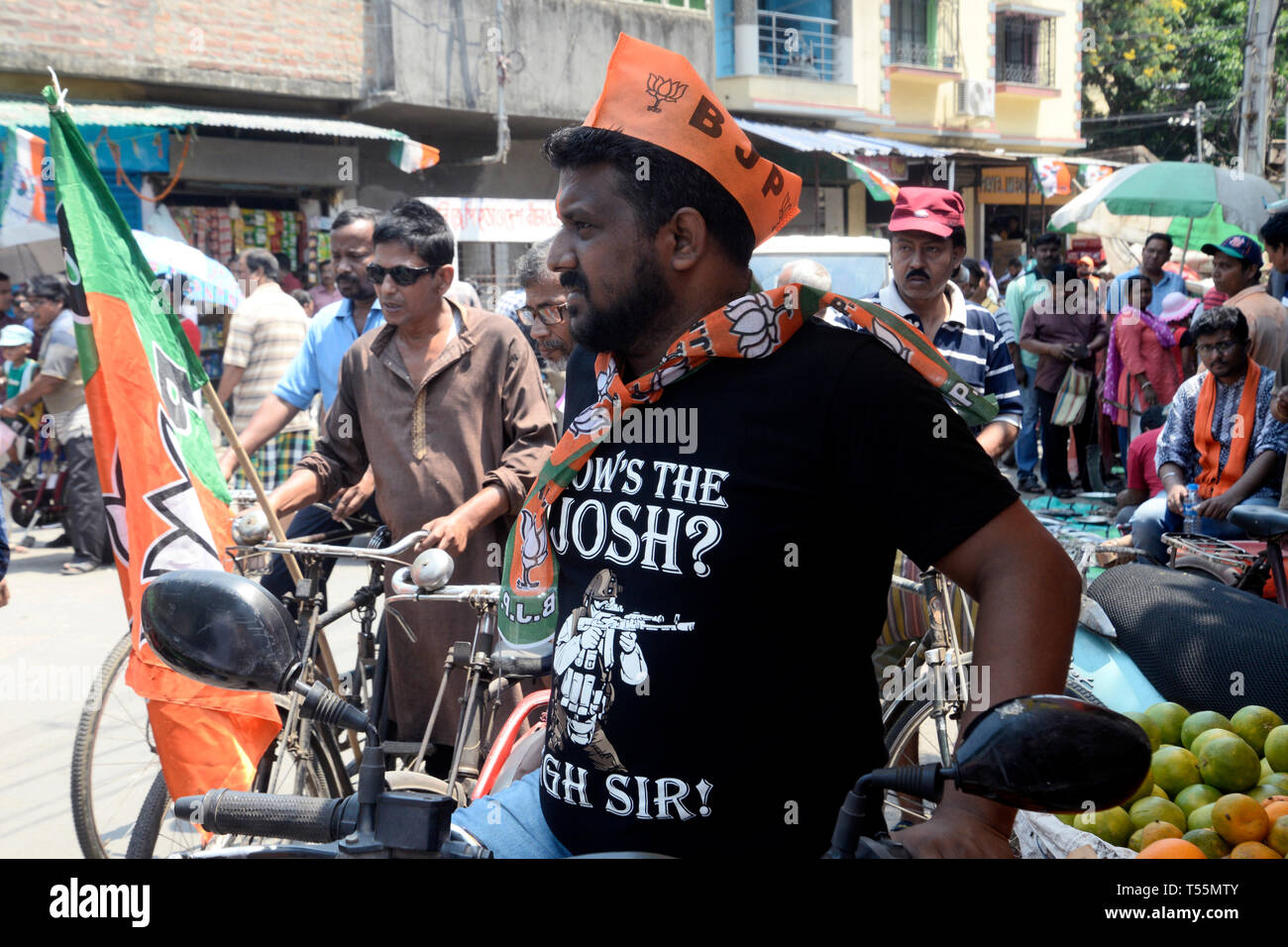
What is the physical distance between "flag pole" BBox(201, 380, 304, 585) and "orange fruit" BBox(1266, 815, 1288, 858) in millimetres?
2542

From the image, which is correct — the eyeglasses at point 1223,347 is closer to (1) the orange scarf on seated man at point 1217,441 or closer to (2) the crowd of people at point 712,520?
(1) the orange scarf on seated man at point 1217,441

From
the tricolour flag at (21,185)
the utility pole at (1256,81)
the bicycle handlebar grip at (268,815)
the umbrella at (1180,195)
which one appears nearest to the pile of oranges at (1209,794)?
the bicycle handlebar grip at (268,815)

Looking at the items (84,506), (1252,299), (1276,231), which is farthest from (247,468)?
(1276,231)

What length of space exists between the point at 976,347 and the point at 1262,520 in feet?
3.73

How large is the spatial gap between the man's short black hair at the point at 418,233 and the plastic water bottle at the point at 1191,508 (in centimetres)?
377

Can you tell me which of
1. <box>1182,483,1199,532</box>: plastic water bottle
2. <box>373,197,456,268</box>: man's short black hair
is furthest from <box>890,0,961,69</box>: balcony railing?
<box>373,197,456,268</box>: man's short black hair

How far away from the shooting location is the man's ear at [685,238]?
170cm

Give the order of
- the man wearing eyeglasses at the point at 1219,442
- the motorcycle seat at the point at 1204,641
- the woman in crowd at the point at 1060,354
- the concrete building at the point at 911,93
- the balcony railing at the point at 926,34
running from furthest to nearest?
the balcony railing at the point at 926,34 → the concrete building at the point at 911,93 → the woman in crowd at the point at 1060,354 → the man wearing eyeglasses at the point at 1219,442 → the motorcycle seat at the point at 1204,641

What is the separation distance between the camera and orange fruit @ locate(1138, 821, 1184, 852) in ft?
9.27

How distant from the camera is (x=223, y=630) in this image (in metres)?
1.41

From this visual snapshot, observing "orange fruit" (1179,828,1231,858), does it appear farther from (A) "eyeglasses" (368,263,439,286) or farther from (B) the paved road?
(B) the paved road

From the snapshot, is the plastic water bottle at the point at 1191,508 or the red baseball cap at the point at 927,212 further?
the plastic water bottle at the point at 1191,508

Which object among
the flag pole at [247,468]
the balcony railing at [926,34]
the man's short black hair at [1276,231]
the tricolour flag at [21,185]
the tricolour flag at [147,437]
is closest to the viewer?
the tricolour flag at [147,437]

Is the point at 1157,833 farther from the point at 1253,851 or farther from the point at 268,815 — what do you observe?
the point at 268,815
